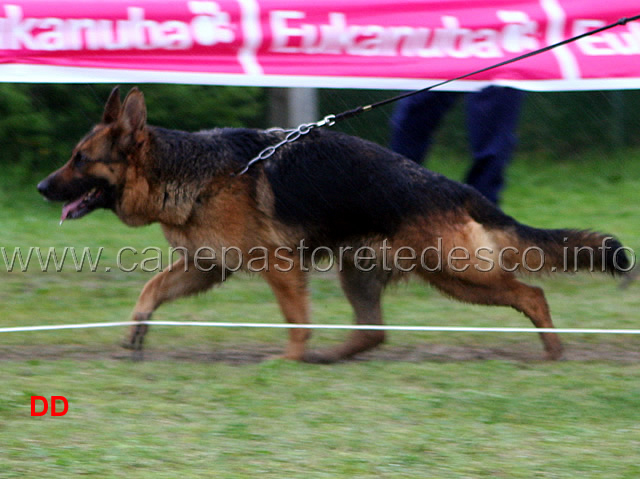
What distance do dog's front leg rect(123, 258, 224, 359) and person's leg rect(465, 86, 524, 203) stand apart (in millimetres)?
2254

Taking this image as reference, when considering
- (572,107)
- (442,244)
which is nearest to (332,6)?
(442,244)

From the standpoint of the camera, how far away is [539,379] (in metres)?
4.65

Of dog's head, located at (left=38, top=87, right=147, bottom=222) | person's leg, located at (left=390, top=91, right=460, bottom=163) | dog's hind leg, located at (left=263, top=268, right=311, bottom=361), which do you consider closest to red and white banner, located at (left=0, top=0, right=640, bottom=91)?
person's leg, located at (left=390, top=91, right=460, bottom=163)

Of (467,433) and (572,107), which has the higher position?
(572,107)

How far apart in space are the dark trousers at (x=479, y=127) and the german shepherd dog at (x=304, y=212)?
5.01ft

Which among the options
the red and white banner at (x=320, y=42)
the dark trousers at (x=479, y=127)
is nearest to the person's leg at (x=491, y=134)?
the dark trousers at (x=479, y=127)

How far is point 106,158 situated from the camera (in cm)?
495

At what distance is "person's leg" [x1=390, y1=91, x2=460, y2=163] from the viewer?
6.84m

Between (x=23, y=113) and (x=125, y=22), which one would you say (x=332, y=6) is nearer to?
(x=125, y=22)

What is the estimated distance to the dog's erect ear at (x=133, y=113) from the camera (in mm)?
4891

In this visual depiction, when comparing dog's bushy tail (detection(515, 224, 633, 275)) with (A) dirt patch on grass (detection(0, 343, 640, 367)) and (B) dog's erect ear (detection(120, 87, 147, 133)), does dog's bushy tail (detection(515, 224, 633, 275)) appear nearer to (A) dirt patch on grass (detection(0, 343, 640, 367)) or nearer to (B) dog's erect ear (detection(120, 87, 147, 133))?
(A) dirt patch on grass (detection(0, 343, 640, 367))

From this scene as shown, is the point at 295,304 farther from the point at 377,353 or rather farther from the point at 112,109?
the point at 112,109

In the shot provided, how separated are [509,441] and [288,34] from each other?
3125 mm

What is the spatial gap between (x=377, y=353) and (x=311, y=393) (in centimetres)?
110
